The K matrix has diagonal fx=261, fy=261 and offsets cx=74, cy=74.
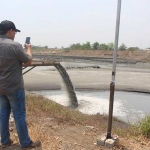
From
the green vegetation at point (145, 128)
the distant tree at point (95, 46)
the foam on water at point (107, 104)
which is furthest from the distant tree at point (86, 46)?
the green vegetation at point (145, 128)

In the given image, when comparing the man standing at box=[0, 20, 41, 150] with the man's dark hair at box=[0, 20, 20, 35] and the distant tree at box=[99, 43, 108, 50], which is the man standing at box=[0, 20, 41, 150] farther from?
the distant tree at box=[99, 43, 108, 50]

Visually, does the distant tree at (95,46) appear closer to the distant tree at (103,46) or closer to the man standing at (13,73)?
the distant tree at (103,46)

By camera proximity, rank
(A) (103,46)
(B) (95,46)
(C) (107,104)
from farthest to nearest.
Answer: (B) (95,46) → (A) (103,46) → (C) (107,104)

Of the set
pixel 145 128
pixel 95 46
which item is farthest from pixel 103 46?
pixel 145 128

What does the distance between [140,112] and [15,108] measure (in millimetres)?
9235

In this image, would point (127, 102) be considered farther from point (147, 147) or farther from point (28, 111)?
point (147, 147)

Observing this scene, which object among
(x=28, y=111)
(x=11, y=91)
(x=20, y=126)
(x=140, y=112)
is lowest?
(x=140, y=112)

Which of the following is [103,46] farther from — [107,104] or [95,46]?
[107,104]

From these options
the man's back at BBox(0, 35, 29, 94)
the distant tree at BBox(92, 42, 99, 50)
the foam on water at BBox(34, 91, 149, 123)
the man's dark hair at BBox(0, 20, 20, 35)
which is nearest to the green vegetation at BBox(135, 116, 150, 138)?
the man's back at BBox(0, 35, 29, 94)

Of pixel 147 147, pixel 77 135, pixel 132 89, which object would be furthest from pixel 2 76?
pixel 132 89

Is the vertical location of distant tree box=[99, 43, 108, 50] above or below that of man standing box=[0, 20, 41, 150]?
above

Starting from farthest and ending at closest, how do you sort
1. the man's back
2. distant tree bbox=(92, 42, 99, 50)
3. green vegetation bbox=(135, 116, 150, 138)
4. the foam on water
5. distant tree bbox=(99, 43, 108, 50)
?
distant tree bbox=(92, 42, 99, 50) < distant tree bbox=(99, 43, 108, 50) < the foam on water < green vegetation bbox=(135, 116, 150, 138) < the man's back

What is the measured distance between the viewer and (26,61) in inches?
152

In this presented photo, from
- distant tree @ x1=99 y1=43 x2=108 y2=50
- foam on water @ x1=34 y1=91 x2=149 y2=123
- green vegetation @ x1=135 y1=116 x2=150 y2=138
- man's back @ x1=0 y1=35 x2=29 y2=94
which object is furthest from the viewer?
distant tree @ x1=99 y1=43 x2=108 y2=50
